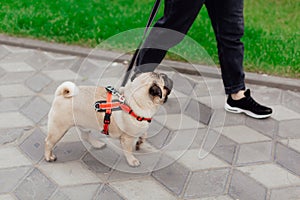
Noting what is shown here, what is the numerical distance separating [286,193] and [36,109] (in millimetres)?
2083

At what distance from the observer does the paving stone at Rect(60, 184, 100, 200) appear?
3.01 m

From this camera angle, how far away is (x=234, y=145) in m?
3.52

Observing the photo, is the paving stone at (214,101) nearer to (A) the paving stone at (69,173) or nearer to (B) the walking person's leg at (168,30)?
(B) the walking person's leg at (168,30)

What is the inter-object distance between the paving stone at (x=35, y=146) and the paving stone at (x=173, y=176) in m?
0.85

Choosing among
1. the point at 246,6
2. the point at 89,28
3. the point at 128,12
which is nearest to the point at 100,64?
the point at 89,28

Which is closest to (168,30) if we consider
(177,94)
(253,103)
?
(177,94)

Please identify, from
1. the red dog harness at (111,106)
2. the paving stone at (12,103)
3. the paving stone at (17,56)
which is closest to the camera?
the red dog harness at (111,106)

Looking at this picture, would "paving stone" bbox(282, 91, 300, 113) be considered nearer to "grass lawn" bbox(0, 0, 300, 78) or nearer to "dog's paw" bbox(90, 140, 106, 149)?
"grass lawn" bbox(0, 0, 300, 78)

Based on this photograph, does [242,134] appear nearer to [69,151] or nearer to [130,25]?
[69,151]

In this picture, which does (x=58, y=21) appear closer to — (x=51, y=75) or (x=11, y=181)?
(x=51, y=75)

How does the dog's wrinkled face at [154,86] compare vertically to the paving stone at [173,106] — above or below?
above

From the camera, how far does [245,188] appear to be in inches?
121

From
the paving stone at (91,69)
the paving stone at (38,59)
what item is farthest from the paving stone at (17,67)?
the paving stone at (91,69)

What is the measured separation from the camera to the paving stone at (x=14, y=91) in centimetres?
412
